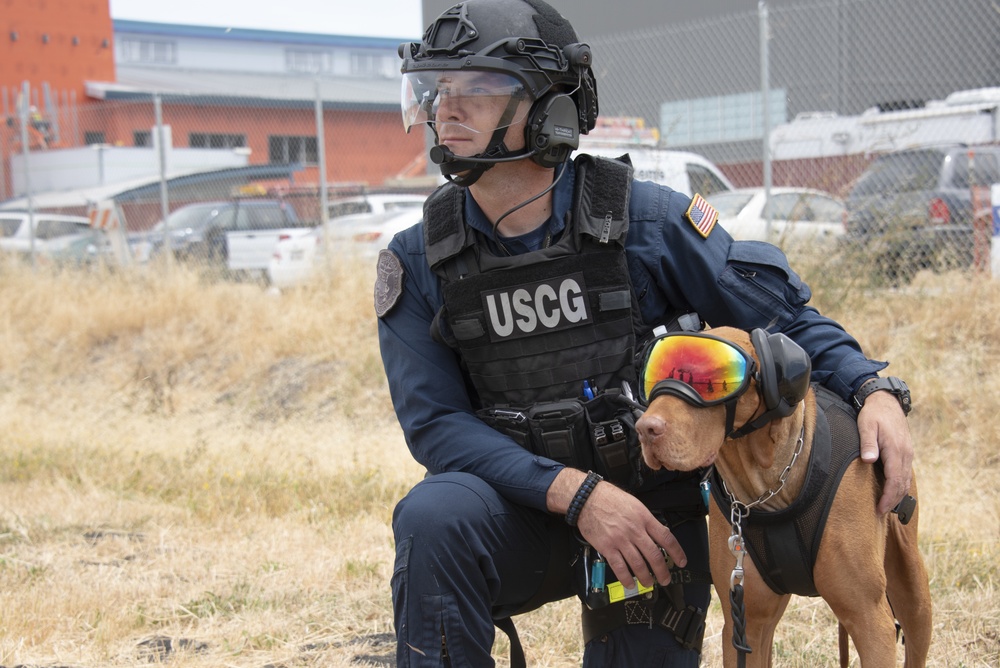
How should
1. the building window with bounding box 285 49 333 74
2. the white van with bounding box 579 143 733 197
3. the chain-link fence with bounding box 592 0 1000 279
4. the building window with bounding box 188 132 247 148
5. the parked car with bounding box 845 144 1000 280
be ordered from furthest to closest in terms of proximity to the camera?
the building window with bounding box 285 49 333 74 → the building window with bounding box 188 132 247 148 → the white van with bounding box 579 143 733 197 → the chain-link fence with bounding box 592 0 1000 279 → the parked car with bounding box 845 144 1000 280

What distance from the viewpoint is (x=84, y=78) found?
23109mm

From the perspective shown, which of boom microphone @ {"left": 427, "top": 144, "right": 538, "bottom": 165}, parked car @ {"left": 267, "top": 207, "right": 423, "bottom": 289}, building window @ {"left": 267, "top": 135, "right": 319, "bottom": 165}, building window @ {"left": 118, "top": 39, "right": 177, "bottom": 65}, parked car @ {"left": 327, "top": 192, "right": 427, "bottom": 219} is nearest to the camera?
boom microphone @ {"left": 427, "top": 144, "right": 538, "bottom": 165}

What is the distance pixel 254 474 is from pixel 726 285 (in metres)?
3.17

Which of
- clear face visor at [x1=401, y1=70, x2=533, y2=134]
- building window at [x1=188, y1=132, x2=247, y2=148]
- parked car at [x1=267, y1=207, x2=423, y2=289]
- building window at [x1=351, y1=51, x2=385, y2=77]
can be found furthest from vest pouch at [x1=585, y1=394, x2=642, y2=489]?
building window at [x1=351, y1=51, x2=385, y2=77]

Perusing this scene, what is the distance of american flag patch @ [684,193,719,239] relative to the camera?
7.63ft

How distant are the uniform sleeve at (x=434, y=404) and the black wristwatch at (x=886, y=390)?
2.08ft

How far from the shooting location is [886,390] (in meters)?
2.08

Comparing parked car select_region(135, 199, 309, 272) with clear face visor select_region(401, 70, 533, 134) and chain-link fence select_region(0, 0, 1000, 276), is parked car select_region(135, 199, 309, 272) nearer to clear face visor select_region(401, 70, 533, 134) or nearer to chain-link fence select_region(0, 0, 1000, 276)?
chain-link fence select_region(0, 0, 1000, 276)

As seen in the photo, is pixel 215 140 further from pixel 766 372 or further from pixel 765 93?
pixel 766 372

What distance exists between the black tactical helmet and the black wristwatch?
0.84 metres

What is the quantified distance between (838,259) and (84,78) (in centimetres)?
2117

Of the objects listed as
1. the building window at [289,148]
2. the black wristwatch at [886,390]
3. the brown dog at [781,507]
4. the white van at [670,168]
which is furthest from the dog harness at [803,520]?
the building window at [289,148]

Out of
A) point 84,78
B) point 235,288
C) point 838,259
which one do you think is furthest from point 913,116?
point 84,78

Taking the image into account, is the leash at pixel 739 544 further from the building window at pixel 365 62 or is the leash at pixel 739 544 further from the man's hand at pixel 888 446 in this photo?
the building window at pixel 365 62
